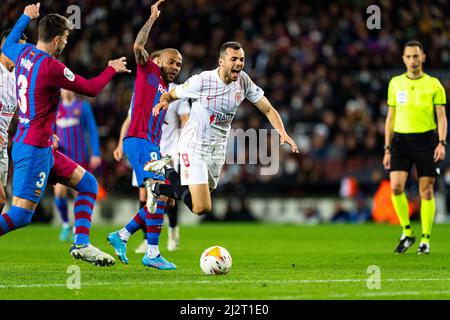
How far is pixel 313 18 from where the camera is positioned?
84.9 ft

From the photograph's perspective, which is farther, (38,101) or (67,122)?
(67,122)

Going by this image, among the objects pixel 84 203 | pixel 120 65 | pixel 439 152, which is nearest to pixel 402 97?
pixel 439 152

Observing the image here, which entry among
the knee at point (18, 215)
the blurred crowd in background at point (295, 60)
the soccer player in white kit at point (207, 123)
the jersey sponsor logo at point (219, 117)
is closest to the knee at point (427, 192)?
the soccer player in white kit at point (207, 123)

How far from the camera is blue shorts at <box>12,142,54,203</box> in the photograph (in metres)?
7.85

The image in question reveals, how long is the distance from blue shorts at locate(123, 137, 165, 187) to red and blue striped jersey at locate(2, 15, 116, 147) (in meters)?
1.57

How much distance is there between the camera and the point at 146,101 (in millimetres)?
9625

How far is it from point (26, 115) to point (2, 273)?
5.17 feet

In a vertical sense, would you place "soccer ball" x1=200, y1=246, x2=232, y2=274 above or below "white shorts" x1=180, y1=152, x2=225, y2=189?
below

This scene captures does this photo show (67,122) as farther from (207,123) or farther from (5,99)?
(207,123)

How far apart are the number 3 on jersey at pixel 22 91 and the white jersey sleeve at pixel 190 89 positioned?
166cm

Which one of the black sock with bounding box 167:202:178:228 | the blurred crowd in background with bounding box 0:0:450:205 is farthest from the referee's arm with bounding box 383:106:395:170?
the blurred crowd in background with bounding box 0:0:450:205

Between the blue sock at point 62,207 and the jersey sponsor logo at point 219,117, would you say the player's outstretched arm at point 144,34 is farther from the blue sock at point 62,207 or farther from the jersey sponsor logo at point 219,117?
the blue sock at point 62,207

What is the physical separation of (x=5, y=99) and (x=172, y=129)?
10.3 ft

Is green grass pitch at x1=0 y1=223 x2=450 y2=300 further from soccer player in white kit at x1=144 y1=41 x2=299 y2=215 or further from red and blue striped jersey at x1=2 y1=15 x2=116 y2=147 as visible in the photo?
red and blue striped jersey at x1=2 y1=15 x2=116 y2=147
